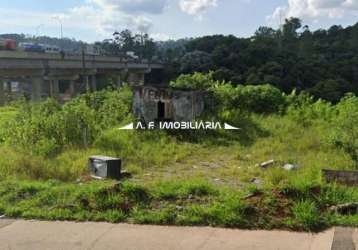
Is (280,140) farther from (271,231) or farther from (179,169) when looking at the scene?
(271,231)

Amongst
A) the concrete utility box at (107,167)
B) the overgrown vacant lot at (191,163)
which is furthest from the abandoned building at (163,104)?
the concrete utility box at (107,167)

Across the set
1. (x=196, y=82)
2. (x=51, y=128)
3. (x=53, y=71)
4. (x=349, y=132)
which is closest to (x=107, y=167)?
(x=51, y=128)

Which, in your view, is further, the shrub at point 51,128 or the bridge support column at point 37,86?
the bridge support column at point 37,86

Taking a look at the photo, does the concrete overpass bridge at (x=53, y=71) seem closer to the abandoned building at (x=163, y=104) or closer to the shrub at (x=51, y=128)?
the abandoned building at (x=163, y=104)

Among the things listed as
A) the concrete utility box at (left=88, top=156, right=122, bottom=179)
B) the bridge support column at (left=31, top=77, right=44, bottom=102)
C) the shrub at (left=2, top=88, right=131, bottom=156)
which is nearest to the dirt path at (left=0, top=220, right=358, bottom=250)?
the concrete utility box at (left=88, top=156, right=122, bottom=179)

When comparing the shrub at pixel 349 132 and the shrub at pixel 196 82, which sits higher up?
the shrub at pixel 196 82

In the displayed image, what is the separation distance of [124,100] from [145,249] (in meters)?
9.62

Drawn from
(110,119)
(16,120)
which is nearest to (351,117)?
(110,119)

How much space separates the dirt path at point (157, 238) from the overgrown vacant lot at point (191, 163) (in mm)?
176

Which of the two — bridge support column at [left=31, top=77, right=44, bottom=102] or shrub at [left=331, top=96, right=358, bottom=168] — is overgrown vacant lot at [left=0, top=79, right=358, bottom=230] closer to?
shrub at [left=331, top=96, right=358, bottom=168]

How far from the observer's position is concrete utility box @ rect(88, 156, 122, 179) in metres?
7.14

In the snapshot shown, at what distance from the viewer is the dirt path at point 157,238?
155 inches

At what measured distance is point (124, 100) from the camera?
1330 centimetres

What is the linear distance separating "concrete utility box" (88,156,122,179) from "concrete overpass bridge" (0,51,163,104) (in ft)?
81.6
